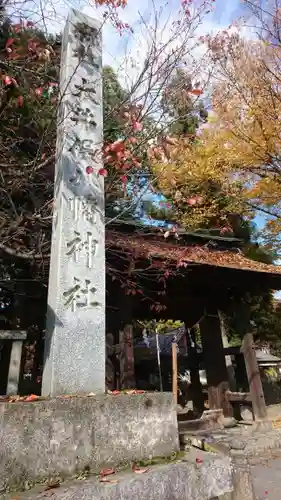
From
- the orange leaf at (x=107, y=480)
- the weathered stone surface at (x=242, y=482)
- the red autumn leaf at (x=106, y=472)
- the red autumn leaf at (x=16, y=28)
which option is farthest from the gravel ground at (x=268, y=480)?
the red autumn leaf at (x=16, y=28)

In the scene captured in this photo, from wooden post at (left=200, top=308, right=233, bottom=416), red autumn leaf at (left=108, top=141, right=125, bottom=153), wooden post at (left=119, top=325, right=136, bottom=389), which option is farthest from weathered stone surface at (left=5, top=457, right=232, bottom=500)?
wooden post at (left=200, top=308, right=233, bottom=416)

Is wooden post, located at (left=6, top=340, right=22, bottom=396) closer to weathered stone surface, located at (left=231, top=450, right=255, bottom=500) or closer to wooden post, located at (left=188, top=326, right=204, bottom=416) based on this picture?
weathered stone surface, located at (left=231, top=450, right=255, bottom=500)

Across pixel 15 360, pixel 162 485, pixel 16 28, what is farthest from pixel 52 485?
pixel 16 28

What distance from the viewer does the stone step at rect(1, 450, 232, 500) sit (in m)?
1.78

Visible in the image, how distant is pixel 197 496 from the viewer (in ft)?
6.89

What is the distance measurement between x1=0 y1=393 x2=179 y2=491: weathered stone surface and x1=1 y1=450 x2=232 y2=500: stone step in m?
0.11

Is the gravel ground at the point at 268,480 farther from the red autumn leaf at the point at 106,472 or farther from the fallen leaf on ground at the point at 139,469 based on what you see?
the red autumn leaf at the point at 106,472

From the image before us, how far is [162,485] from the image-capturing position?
201 centimetres

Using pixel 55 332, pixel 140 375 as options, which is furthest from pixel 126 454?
pixel 140 375

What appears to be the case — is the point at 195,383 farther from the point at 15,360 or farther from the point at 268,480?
the point at 15,360

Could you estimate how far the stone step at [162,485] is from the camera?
1.78 metres

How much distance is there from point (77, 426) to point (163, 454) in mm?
675

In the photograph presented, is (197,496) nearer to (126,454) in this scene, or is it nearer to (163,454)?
(163,454)

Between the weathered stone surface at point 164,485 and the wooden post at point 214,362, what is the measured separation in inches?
246
